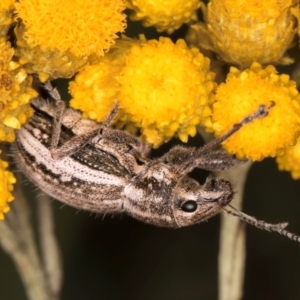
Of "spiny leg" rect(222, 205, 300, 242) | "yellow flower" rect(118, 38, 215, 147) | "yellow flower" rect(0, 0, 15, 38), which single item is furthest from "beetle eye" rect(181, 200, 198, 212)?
"yellow flower" rect(0, 0, 15, 38)

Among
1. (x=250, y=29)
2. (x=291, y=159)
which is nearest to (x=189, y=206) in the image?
(x=291, y=159)

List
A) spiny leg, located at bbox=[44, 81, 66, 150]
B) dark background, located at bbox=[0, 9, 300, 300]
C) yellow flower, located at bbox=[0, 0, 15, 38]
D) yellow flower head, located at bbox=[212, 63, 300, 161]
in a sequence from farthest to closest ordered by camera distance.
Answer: dark background, located at bbox=[0, 9, 300, 300]
spiny leg, located at bbox=[44, 81, 66, 150]
yellow flower head, located at bbox=[212, 63, 300, 161]
yellow flower, located at bbox=[0, 0, 15, 38]

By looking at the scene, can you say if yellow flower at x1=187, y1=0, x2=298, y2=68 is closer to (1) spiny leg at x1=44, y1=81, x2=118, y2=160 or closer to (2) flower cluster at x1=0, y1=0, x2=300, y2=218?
(2) flower cluster at x1=0, y1=0, x2=300, y2=218

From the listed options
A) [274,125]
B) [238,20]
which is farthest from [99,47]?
[274,125]

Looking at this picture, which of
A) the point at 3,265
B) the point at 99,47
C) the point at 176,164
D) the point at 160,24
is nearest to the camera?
the point at 99,47

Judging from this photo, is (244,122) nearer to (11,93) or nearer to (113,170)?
(113,170)

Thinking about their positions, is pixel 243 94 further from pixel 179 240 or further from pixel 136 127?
pixel 179 240
